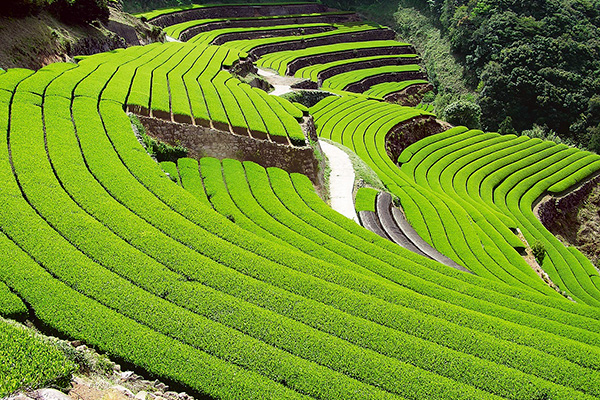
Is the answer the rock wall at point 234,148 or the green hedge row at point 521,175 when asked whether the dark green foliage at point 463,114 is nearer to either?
the green hedge row at point 521,175

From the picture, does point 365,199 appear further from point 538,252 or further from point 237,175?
point 538,252

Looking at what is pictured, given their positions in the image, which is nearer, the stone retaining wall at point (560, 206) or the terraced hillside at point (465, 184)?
the terraced hillside at point (465, 184)

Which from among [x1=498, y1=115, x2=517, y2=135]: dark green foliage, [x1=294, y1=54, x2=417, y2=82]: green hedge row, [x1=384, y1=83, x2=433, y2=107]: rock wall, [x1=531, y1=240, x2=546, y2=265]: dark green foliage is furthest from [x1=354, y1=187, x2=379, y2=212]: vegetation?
[x1=384, y1=83, x2=433, y2=107]: rock wall

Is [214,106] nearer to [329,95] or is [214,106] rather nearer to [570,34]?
[329,95]

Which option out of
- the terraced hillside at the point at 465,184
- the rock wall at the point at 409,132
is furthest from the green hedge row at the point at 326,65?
the rock wall at the point at 409,132

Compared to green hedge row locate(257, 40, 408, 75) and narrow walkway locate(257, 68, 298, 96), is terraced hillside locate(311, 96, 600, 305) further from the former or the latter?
green hedge row locate(257, 40, 408, 75)
